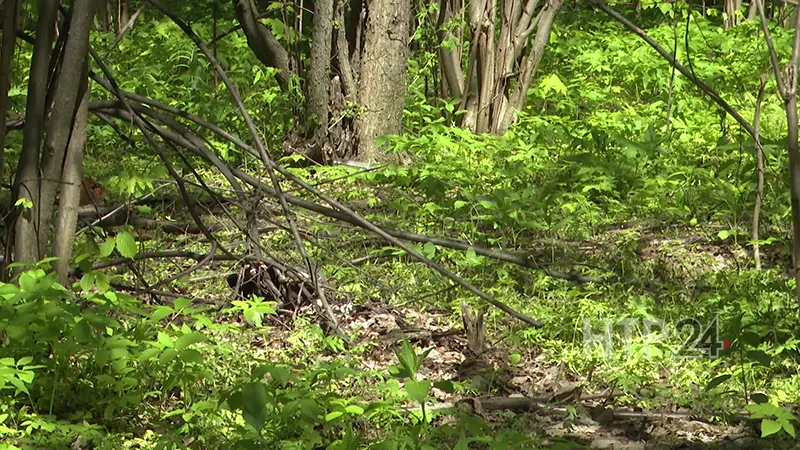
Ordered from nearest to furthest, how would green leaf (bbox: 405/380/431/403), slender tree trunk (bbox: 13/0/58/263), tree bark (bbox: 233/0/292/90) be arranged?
green leaf (bbox: 405/380/431/403), slender tree trunk (bbox: 13/0/58/263), tree bark (bbox: 233/0/292/90)

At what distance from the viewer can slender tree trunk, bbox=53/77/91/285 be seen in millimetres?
3682

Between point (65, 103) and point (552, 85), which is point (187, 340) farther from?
point (552, 85)

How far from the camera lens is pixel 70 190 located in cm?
368

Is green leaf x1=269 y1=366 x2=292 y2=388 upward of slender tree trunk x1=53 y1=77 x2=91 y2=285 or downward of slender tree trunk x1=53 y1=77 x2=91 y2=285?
downward

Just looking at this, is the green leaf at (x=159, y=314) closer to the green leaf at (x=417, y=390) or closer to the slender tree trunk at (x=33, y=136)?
the slender tree trunk at (x=33, y=136)

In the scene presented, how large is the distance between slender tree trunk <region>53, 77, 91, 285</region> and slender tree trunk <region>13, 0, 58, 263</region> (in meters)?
0.09

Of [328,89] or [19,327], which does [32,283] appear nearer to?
[19,327]

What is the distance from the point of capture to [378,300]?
4902mm

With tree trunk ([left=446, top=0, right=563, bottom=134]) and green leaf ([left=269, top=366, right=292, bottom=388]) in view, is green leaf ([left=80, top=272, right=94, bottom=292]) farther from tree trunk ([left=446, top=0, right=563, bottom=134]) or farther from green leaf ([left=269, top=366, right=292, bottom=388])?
tree trunk ([left=446, top=0, right=563, bottom=134])

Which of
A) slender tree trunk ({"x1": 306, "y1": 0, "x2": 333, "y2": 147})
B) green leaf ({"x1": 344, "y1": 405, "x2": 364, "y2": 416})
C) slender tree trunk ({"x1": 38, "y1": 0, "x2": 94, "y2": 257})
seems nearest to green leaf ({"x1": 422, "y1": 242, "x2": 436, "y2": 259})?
green leaf ({"x1": 344, "y1": 405, "x2": 364, "y2": 416})

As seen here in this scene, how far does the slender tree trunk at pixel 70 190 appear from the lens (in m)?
3.68

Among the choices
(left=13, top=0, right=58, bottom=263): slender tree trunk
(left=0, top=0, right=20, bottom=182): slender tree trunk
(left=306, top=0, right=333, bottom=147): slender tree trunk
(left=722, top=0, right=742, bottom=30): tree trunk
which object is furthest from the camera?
(left=722, top=0, right=742, bottom=30): tree trunk

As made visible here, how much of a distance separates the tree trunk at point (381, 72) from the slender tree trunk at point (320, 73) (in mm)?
262

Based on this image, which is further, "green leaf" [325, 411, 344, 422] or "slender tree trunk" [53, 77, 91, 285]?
"slender tree trunk" [53, 77, 91, 285]
